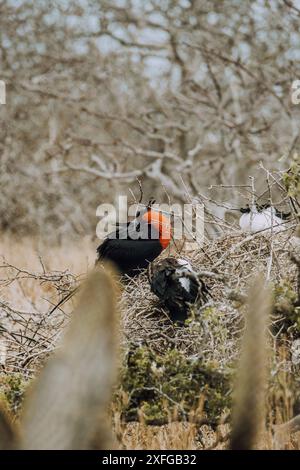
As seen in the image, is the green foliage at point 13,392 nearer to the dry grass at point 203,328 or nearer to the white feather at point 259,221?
the dry grass at point 203,328

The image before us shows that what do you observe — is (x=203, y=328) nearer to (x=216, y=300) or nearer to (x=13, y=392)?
(x=216, y=300)

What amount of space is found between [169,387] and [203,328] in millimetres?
341

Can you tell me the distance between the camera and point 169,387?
3.02 meters

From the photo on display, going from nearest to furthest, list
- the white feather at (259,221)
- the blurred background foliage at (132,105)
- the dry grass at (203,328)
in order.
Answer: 1. the dry grass at (203,328)
2. the white feather at (259,221)
3. the blurred background foliage at (132,105)

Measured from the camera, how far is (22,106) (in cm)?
1312

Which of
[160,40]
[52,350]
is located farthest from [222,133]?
[52,350]

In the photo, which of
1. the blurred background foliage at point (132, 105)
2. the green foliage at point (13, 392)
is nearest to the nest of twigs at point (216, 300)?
the green foliage at point (13, 392)

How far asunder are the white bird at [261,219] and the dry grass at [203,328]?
72 millimetres

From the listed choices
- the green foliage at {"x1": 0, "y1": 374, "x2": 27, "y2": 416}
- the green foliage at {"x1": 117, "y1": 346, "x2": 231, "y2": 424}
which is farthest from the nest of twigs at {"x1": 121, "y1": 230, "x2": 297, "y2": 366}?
Result: the green foliage at {"x1": 0, "y1": 374, "x2": 27, "y2": 416}

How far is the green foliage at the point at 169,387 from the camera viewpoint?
116 inches

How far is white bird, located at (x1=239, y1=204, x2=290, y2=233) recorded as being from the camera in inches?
160

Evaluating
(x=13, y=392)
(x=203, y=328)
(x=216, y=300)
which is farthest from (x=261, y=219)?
(x=13, y=392)
